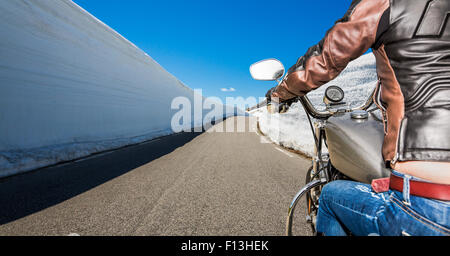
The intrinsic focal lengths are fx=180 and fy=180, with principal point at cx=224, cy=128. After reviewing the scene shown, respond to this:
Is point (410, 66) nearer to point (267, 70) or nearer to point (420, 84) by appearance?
point (420, 84)

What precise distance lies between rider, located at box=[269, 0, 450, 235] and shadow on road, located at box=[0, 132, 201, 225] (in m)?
3.40

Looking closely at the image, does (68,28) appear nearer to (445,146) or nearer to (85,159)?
(85,159)

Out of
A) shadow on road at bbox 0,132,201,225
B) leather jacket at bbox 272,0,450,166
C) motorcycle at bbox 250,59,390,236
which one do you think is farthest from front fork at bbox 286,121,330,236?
shadow on road at bbox 0,132,201,225

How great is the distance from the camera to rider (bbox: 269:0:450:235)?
61cm

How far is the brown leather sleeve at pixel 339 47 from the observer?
80 centimetres

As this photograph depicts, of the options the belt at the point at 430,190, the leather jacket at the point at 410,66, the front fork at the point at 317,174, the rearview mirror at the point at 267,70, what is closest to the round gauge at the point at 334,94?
the front fork at the point at 317,174

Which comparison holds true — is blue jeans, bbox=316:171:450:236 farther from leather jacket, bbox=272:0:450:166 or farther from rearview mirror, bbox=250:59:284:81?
rearview mirror, bbox=250:59:284:81

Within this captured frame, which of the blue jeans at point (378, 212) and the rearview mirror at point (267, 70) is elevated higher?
the rearview mirror at point (267, 70)

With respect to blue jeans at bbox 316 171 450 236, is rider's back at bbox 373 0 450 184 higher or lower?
higher

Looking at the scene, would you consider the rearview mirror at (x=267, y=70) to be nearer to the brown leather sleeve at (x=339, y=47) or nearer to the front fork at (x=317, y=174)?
the brown leather sleeve at (x=339, y=47)

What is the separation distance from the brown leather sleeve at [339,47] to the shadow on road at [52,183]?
10.8 ft

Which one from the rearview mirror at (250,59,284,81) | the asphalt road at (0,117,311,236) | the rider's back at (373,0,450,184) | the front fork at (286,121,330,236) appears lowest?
the asphalt road at (0,117,311,236)
